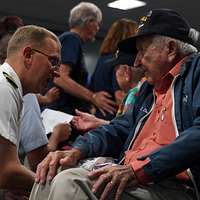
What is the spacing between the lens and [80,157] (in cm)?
175

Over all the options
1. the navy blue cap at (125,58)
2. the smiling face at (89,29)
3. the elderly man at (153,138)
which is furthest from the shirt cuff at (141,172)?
the smiling face at (89,29)

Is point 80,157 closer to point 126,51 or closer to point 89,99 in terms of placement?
point 126,51

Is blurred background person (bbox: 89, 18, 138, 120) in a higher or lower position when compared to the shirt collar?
lower

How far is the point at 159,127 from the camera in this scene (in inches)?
65.4

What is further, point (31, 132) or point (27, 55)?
point (31, 132)

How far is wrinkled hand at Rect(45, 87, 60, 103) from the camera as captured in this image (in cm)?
303

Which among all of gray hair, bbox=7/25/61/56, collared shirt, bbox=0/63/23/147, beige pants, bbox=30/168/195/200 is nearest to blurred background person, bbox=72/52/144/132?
gray hair, bbox=7/25/61/56

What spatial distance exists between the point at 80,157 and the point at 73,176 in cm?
32

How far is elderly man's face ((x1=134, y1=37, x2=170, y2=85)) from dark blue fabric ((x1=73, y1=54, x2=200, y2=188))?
7cm

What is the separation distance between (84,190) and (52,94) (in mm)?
1698

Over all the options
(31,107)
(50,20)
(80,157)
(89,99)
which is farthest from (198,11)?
(80,157)

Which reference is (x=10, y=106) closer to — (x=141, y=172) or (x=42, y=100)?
(x=141, y=172)

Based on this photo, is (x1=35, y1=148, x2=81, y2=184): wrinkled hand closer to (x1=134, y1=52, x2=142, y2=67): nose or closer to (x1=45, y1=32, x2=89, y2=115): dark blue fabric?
(x1=134, y1=52, x2=142, y2=67): nose

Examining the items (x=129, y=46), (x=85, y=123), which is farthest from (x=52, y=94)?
(x=129, y=46)
